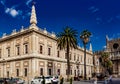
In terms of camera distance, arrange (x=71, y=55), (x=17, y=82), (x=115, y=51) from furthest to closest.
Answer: (x=115, y=51), (x=71, y=55), (x=17, y=82)

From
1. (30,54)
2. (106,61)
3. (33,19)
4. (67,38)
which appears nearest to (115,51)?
(106,61)

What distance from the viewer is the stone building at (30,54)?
44.9m

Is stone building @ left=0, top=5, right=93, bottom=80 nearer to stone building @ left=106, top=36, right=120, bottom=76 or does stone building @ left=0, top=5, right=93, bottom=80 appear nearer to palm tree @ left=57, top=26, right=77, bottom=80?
palm tree @ left=57, top=26, right=77, bottom=80

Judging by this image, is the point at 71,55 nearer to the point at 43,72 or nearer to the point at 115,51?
the point at 43,72

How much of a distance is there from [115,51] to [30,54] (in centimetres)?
5296

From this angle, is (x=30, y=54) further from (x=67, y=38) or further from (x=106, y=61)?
(x=106, y=61)

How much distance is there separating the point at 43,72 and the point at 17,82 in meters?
11.1

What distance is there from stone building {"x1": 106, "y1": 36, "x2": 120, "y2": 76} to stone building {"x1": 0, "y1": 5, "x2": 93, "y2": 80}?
36.0 meters

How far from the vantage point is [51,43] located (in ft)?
170

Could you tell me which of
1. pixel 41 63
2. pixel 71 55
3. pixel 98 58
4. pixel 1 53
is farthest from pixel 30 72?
pixel 98 58

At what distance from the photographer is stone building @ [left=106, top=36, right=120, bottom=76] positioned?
3371 inches

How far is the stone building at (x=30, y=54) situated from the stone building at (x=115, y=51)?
1419 inches

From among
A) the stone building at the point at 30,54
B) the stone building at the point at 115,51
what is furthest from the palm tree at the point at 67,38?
the stone building at the point at 115,51

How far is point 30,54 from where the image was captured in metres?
→ 44.8
